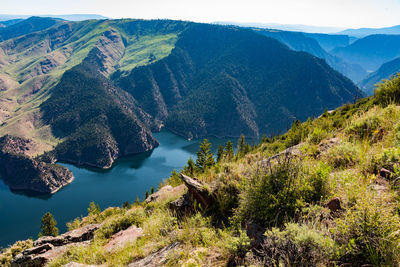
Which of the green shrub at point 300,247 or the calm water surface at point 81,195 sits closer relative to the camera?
the green shrub at point 300,247

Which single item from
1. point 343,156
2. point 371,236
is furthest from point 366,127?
point 371,236

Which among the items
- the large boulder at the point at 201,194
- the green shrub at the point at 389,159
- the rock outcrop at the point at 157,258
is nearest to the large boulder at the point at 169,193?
the large boulder at the point at 201,194

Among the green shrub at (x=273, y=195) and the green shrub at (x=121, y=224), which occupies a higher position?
the green shrub at (x=273, y=195)

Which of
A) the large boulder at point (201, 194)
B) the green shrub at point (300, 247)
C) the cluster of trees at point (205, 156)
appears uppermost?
the green shrub at point (300, 247)

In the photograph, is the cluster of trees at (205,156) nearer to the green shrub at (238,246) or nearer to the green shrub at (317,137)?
the green shrub at (317,137)

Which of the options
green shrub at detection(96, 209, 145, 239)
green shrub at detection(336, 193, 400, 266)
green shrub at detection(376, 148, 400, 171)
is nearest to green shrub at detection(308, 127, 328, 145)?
green shrub at detection(376, 148, 400, 171)

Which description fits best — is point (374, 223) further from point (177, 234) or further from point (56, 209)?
point (56, 209)

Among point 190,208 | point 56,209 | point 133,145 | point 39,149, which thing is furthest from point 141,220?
point 39,149
